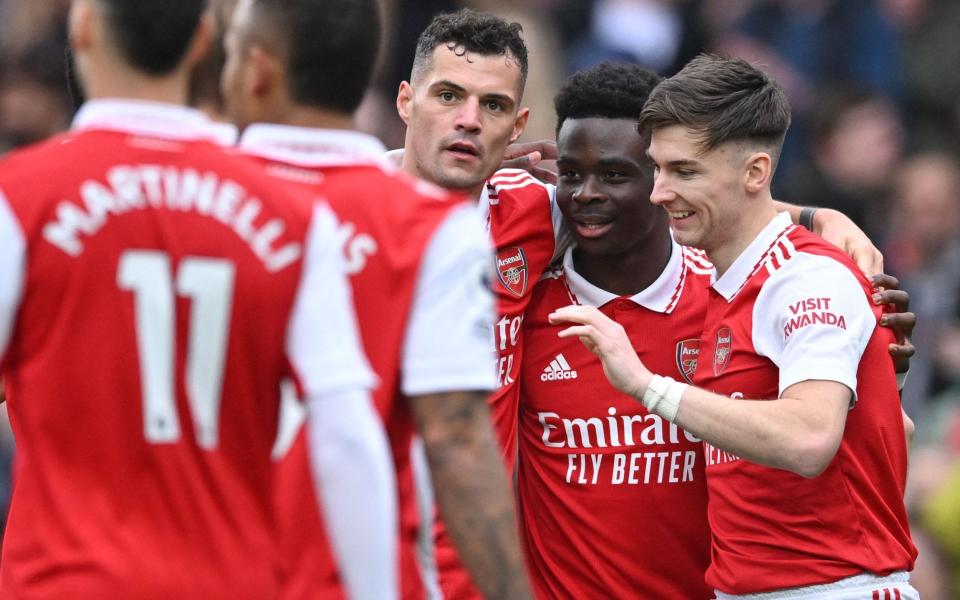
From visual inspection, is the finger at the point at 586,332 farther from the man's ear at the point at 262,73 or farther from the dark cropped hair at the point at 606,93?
the man's ear at the point at 262,73

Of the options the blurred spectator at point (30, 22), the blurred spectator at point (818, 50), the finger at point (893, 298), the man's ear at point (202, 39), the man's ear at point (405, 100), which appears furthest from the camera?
the blurred spectator at point (818, 50)

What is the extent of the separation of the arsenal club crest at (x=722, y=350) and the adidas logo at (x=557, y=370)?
0.68 meters

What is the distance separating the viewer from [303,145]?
11.7 ft

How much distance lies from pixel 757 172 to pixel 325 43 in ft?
6.64

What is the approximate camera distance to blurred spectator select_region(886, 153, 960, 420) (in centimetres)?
991

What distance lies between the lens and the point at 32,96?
33.9 ft

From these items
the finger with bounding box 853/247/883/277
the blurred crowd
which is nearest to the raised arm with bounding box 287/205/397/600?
the finger with bounding box 853/247/883/277

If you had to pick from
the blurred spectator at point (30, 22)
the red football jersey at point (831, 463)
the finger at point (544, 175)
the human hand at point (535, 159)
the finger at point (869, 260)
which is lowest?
the red football jersey at point (831, 463)

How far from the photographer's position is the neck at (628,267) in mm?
5637

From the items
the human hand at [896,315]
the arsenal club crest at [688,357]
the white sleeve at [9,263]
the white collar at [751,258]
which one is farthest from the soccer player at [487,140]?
the white sleeve at [9,263]

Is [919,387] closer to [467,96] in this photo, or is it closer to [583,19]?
[583,19]

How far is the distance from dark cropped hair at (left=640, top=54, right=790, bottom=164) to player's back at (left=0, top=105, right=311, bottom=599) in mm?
2130

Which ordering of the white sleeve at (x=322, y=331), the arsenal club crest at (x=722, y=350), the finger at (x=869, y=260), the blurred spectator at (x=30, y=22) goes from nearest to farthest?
the white sleeve at (x=322, y=331), the arsenal club crest at (x=722, y=350), the finger at (x=869, y=260), the blurred spectator at (x=30, y=22)

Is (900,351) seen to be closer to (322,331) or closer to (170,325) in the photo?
(322,331)
